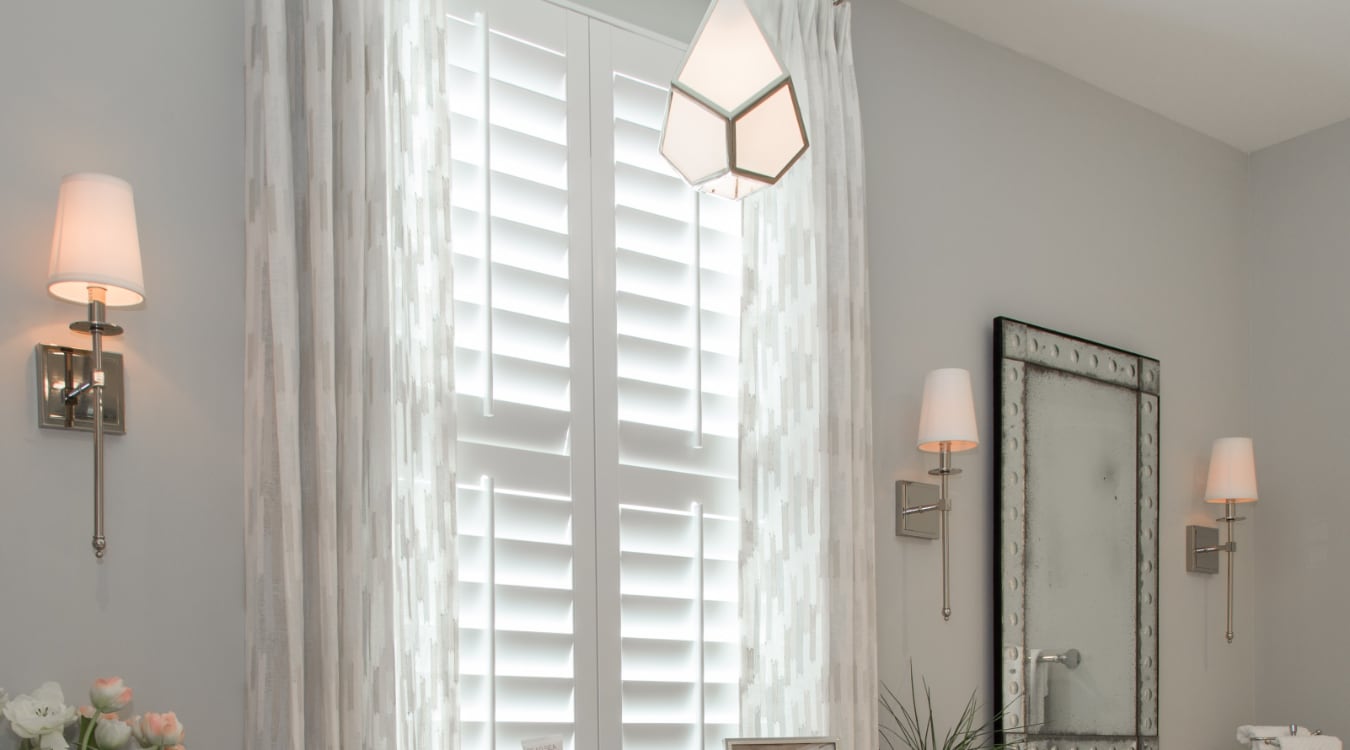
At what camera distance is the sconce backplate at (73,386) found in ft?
6.59

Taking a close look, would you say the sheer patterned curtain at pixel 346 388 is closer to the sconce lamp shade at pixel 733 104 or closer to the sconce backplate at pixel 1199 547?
the sconce lamp shade at pixel 733 104

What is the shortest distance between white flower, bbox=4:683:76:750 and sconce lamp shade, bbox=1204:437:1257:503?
3459 mm

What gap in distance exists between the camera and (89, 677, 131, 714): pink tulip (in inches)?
74.3

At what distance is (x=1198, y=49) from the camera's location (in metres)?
3.85

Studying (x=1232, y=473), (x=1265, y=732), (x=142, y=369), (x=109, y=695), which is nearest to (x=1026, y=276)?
(x=1232, y=473)

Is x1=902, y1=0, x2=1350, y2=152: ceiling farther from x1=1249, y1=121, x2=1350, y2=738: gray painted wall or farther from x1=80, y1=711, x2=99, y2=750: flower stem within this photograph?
x1=80, y1=711, x2=99, y2=750: flower stem

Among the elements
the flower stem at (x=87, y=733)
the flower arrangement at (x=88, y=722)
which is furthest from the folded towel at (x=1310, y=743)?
the flower stem at (x=87, y=733)

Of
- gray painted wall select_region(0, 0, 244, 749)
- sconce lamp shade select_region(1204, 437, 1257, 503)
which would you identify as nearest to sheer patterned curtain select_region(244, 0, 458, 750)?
gray painted wall select_region(0, 0, 244, 749)

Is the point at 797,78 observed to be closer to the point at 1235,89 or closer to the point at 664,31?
the point at 664,31

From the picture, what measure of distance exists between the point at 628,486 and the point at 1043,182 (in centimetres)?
185

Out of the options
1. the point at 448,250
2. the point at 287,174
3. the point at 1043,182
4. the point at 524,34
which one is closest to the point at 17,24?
the point at 287,174

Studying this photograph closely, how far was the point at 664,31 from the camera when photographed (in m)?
2.98

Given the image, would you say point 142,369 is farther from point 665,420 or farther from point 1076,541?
point 1076,541

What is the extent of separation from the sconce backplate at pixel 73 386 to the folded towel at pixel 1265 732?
131 inches
